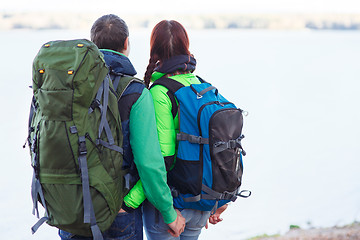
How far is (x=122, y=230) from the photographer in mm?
1958

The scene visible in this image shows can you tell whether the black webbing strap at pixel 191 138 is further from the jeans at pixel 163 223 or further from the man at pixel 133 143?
the jeans at pixel 163 223

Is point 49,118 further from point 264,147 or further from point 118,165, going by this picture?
point 264,147

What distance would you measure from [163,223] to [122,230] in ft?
0.89

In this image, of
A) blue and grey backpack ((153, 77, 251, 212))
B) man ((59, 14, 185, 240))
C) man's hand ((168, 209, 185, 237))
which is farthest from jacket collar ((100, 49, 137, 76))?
man's hand ((168, 209, 185, 237))

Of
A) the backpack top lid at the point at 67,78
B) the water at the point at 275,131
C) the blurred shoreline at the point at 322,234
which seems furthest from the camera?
the water at the point at 275,131

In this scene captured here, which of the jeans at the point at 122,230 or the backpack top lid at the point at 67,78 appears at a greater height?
the backpack top lid at the point at 67,78

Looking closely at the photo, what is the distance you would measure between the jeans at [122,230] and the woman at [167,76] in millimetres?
183

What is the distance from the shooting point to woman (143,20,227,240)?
206cm

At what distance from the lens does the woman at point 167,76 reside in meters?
2.06

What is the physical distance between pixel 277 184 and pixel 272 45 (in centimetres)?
3164

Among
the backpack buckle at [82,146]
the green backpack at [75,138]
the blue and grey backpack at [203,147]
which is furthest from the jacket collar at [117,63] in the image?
the backpack buckle at [82,146]

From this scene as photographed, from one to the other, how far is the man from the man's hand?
2 centimetres

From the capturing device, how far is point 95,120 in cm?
175

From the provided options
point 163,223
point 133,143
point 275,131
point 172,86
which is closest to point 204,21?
point 275,131
